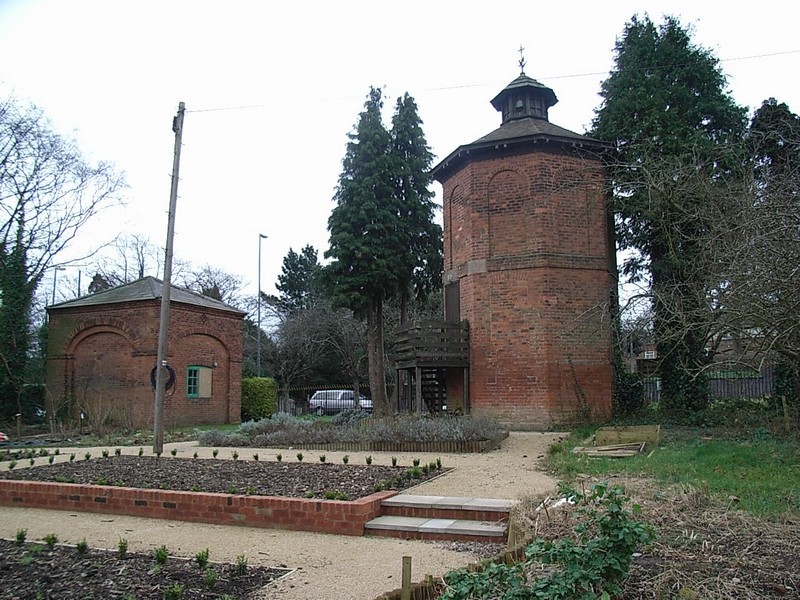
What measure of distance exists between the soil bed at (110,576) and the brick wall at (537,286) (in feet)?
43.7

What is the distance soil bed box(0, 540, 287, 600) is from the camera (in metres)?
4.80

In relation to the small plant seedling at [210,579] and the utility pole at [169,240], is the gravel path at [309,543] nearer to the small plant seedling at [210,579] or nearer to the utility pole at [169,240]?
the small plant seedling at [210,579]

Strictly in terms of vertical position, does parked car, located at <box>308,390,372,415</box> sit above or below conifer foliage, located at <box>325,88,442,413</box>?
below

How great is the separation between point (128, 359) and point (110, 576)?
19568mm

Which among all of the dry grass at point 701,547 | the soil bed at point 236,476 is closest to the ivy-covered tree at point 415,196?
the soil bed at point 236,476

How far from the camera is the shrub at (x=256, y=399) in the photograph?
2755 cm

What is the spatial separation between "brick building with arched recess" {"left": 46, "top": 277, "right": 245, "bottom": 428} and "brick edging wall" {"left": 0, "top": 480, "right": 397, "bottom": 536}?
46.4ft

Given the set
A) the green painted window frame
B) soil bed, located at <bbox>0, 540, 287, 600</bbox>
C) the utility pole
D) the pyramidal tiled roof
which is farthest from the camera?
the green painted window frame

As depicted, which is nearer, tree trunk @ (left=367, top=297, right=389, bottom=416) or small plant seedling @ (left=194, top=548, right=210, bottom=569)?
small plant seedling @ (left=194, top=548, right=210, bottom=569)

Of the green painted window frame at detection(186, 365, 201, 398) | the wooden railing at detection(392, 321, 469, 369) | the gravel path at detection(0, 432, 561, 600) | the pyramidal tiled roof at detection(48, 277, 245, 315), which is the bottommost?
the gravel path at detection(0, 432, 561, 600)

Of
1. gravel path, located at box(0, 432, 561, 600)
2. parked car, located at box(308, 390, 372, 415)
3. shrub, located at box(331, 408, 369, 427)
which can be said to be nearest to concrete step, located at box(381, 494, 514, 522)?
gravel path, located at box(0, 432, 561, 600)

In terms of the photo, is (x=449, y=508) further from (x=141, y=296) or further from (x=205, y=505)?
(x=141, y=296)

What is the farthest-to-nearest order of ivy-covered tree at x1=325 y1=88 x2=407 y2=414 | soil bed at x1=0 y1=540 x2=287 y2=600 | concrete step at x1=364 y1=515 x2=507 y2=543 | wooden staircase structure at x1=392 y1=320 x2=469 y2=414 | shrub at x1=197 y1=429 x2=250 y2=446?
ivy-covered tree at x1=325 y1=88 x2=407 y2=414 < wooden staircase structure at x1=392 y1=320 x2=469 y2=414 < shrub at x1=197 y1=429 x2=250 y2=446 < concrete step at x1=364 y1=515 x2=507 y2=543 < soil bed at x1=0 y1=540 x2=287 y2=600

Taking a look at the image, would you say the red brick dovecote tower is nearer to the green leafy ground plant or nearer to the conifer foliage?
the conifer foliage
